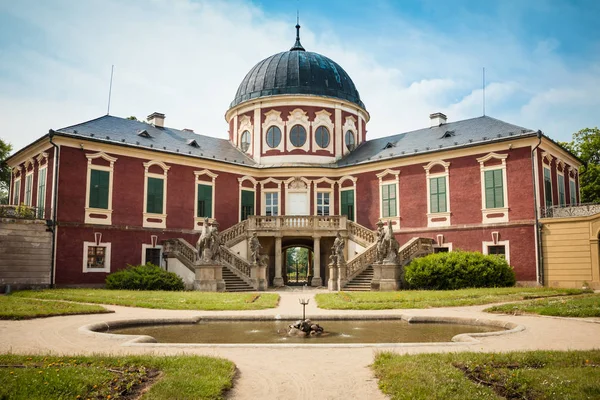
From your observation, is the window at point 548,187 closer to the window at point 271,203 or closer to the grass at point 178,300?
the grass at point 178,300

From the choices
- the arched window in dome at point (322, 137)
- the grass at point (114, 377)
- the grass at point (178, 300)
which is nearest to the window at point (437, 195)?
the arched window in dome at point (322, 137)

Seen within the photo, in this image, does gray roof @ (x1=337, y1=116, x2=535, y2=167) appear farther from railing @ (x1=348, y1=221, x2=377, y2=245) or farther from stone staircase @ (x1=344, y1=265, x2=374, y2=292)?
stone staircase @ (x1=344, y1=265, x2=374, y2=292)

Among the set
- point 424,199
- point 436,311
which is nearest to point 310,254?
point 424,199

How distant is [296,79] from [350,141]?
579cm

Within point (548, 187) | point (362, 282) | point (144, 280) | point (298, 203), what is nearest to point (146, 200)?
point (144, 280)

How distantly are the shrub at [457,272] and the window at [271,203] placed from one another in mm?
11839

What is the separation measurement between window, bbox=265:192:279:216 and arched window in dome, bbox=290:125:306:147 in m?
3.88

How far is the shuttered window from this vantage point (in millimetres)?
26922

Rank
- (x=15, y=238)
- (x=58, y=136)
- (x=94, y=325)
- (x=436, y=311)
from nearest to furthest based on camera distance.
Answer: (x=94, y=325) < (x=436, y=311) < (x=15, y=238) < (x=58, y=136)

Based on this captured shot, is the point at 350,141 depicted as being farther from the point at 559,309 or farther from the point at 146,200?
the point at 559,309

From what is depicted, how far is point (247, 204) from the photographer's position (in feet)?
110

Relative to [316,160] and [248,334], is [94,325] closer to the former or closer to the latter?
[248,334]

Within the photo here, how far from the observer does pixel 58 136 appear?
26.0m

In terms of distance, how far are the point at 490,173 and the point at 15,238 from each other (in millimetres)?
23967
